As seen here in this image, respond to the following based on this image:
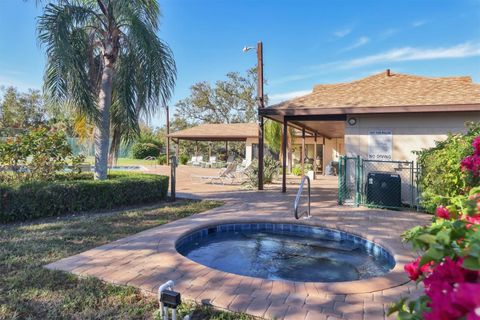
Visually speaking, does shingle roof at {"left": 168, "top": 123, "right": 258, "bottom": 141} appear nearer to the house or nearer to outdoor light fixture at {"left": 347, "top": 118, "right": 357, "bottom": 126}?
the house

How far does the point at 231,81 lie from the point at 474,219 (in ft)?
126

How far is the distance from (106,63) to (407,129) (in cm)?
862

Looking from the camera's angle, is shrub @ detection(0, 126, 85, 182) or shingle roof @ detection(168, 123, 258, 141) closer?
shrub @ detection(0, 126, 85, 182)

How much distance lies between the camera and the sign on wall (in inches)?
373

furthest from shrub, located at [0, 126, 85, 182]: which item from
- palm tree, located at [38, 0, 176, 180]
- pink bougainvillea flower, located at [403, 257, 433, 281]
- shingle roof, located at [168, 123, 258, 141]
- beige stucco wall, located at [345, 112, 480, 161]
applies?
shingle roof, located at [168, 123, 258, 141]

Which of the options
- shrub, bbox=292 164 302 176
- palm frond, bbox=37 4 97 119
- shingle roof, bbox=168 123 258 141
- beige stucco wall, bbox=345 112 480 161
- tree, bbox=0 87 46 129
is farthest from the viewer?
tree, bbox=0 87 46 129

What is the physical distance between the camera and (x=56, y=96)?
26.5 feet

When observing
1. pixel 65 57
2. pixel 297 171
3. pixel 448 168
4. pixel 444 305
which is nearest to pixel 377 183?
pixel 448 168

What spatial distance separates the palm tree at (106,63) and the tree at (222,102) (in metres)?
28.9

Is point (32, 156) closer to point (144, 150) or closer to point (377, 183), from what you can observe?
point (377, 183)

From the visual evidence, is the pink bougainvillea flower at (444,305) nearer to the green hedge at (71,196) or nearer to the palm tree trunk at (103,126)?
the green hedge at (71,196)

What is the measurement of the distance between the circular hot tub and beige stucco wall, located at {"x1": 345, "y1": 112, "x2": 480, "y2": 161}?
13.7ft

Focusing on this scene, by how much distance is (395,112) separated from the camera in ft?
29.1

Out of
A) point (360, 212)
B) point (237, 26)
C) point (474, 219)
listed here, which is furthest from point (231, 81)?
point (474, 219)
